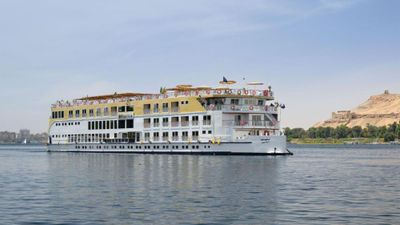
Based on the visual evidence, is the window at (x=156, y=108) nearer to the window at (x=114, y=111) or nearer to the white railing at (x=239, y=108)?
the window at (x=114, y=111)

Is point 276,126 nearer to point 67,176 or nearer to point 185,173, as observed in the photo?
point 185,173

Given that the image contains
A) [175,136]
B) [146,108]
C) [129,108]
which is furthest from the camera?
[129,108]

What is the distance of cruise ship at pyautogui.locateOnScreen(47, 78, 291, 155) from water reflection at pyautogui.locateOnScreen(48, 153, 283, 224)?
842 inches

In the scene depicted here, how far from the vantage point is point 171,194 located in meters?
27.7

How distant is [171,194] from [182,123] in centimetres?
4120

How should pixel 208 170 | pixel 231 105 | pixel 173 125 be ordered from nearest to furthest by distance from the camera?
1. pixel 208 170
2. pixel 231 105
3. pixel 173 125

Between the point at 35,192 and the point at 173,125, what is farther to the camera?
the point at 173,125

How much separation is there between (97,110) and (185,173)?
4398cm

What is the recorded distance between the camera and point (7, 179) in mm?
38000

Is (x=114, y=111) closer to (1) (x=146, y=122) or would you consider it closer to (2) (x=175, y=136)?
(1) (x=146, y=122)

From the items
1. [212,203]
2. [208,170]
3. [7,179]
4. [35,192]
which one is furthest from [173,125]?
[212,203]

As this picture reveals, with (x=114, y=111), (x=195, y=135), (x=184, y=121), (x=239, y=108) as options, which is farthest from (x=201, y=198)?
(x=114, y=111)

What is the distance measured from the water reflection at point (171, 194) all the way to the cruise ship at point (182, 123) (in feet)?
70.2

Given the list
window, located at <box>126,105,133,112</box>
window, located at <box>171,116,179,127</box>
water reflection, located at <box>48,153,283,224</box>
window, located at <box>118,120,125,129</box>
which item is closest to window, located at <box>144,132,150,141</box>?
window, located at <box>126,105,133,112</box>
